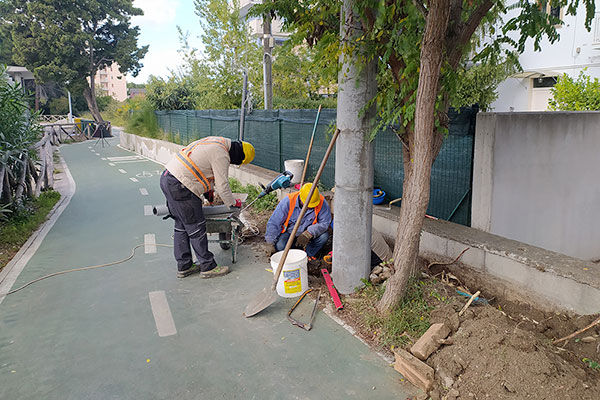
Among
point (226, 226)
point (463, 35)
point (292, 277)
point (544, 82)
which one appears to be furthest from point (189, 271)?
point (544, 82)

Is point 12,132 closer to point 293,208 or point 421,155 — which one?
point 293,208

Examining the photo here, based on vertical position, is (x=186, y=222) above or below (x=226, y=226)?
above

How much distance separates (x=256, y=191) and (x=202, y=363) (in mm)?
5864

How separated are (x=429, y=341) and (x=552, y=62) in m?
15.3

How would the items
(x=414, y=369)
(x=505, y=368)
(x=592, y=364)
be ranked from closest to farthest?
(x=505, y=368) < (x=592, y=364) < (x=414, y=369)

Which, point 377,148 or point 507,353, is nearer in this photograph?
point 507,353

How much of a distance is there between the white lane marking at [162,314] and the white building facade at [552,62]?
11.7 meters

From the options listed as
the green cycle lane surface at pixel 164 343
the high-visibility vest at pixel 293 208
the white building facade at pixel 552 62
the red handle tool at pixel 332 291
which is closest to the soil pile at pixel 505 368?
the green cycle lane surface at pixel 164 343

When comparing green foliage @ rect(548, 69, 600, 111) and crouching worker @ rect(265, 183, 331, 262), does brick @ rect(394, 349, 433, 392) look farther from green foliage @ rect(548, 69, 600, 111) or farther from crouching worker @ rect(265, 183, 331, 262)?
green foliage @ rect(548, 69, 600, 111)

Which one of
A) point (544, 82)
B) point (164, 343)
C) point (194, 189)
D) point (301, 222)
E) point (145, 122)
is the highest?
point (544, 82)

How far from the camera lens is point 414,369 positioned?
3.45m

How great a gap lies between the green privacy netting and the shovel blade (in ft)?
7.65

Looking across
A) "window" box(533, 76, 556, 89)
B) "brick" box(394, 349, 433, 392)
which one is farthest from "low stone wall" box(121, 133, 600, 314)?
"window" box(533, 76, 556, 89)

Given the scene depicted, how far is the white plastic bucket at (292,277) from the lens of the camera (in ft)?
15.9
